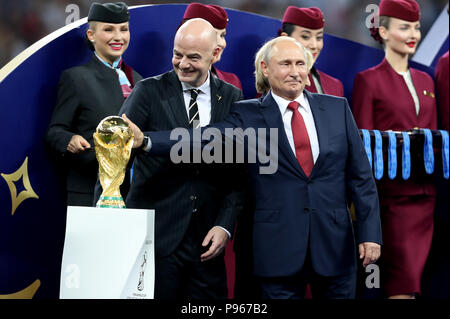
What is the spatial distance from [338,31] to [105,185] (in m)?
3.82

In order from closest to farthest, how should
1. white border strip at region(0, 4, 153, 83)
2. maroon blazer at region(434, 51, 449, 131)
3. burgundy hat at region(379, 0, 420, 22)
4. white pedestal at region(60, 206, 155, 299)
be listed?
white pedestal at region(60, 206, 155, 299)
white border strip at region(0, 4, 153, 83)
burgundy hat at region(379, 0, 420, 22)
maroon blazer at region(434, 51, 449, 131)

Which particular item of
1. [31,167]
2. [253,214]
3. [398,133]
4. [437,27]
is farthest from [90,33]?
[437,27]

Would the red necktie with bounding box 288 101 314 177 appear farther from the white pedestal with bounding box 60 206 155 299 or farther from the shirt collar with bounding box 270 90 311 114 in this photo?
the white pedestal with bounding box 60 206 155 299

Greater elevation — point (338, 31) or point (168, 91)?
point (338, 31)

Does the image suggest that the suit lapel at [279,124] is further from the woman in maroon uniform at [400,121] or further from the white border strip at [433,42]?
the white border strip at [433,42]

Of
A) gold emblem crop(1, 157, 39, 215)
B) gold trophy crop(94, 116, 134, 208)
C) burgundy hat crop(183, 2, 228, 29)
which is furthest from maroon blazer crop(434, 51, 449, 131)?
gold trophy crop(94, 116, 134, 208)

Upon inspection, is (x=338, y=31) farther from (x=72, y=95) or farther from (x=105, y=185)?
(x=105, y=185)

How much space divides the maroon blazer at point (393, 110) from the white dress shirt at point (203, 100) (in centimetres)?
126

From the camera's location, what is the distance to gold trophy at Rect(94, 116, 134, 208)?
7.16 ft

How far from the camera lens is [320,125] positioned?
8.70 feet

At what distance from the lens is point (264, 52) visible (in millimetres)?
2811

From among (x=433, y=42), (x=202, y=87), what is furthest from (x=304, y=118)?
(x=433, y=42)

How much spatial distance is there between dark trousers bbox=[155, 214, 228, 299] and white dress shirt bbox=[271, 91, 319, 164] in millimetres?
429

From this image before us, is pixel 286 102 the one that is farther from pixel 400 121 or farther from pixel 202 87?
pixel 400 121
